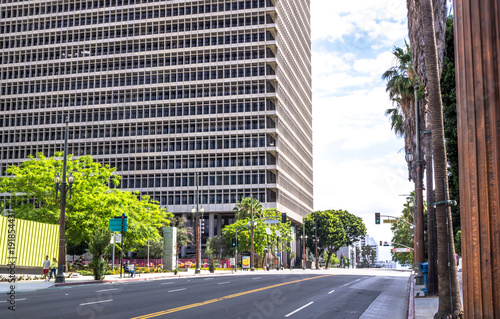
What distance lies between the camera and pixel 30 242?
39.2 meters

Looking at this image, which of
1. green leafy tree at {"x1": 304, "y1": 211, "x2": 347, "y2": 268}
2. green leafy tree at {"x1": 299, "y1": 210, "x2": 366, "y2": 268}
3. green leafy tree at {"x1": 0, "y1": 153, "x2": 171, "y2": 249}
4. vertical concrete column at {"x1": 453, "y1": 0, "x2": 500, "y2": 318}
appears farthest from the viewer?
green leafy tree at {"x1": 299, "y1": 210, "x2": 366, "y2": 268}

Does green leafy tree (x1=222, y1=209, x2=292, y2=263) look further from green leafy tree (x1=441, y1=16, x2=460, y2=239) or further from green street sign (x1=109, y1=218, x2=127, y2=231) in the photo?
green leafy tree (x1=441, y1=16, x2=460, y2=239)

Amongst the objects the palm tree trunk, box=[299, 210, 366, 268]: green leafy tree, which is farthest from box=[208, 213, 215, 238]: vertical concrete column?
the palm tree trunk

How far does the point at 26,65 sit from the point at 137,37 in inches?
979

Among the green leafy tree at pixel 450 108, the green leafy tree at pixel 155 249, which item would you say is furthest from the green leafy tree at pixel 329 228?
the green leafy tree at pixel 450 108

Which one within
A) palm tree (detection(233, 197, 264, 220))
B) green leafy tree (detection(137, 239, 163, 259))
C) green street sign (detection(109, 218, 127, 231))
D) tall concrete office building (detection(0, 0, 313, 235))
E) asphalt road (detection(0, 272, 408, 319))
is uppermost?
tall concrete office building (detection(0, 0, 313, 235))

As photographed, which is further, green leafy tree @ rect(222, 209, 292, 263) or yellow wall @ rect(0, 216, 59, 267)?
green leafy tree @ rect(222, 209, 292, 263)

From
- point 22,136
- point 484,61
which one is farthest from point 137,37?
point 484,61

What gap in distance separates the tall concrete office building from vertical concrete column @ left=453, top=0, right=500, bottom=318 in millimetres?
95602

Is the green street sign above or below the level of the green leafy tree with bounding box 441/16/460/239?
below

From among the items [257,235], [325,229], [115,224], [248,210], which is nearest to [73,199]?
[115,224]

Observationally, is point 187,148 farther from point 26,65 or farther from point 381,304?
point 381,304

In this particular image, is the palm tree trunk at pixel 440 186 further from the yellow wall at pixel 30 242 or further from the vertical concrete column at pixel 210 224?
the vertical concrete column at pixel 210 224

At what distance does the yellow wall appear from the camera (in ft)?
119
